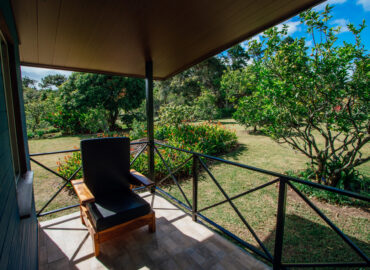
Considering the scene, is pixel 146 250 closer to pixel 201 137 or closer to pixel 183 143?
pixel 183 143

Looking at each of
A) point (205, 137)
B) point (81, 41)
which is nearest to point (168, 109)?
point (205, 137)

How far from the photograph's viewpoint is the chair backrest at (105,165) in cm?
229

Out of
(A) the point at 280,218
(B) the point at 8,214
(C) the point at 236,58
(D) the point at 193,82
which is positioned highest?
(C) the point at 236,58

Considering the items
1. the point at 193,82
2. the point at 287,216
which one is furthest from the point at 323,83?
the point at 193,82

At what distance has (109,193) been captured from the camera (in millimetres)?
2404

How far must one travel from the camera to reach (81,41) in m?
2.17

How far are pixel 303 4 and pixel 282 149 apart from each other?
6339 millimetres

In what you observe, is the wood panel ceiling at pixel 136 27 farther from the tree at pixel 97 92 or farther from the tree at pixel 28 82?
the tree at pixel 28 82

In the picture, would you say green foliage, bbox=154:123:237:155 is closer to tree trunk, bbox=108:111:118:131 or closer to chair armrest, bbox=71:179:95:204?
chair armrest, bbox=71:179:95:204

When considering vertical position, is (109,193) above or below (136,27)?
below

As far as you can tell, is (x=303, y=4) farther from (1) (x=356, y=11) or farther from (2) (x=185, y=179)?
(2) (x=185, y=179)

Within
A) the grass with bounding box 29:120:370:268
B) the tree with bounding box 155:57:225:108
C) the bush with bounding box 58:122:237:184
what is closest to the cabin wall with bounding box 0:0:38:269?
the grass with bounding box 29:120:370:268

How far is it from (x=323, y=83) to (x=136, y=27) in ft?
10.6

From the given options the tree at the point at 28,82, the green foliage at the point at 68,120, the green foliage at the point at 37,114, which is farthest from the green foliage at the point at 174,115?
the tree at the point at 28,82
